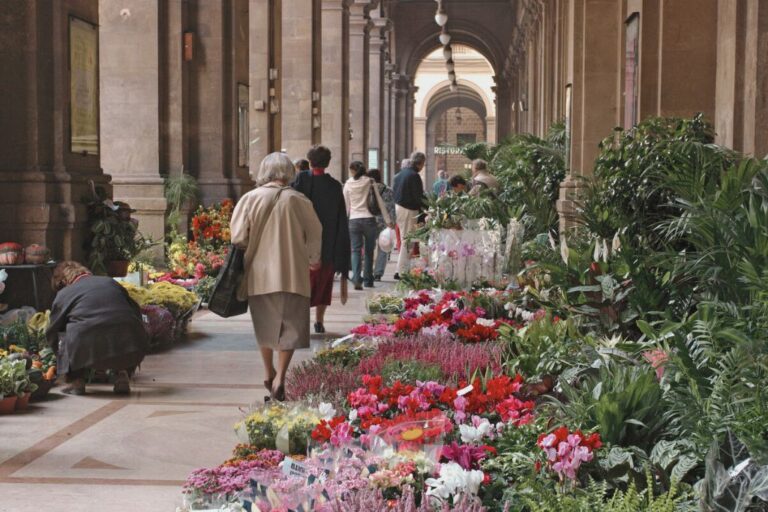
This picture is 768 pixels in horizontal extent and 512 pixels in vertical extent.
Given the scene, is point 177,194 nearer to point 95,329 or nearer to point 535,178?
point 535,178

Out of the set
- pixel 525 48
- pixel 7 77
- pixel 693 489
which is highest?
pixel 525 48

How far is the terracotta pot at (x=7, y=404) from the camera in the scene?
7.77 m

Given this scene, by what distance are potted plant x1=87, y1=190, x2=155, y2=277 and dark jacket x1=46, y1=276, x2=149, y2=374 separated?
117 inches

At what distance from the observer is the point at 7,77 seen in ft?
35.9

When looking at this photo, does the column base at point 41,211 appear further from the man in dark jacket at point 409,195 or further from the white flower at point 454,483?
the man in dark jacket at point 409,195

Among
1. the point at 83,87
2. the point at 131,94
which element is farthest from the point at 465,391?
the point at 131,94

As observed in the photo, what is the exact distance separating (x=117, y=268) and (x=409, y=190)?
696 centimetres

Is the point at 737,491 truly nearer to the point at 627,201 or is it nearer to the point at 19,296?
the point at 627,201

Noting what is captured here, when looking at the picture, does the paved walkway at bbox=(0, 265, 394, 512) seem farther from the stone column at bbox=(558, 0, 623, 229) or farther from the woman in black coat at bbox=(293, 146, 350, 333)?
the stone column at bbox=(558, 0, 623, 229)

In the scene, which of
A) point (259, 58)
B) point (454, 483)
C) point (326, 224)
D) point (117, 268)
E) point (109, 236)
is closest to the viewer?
point (454, 483)

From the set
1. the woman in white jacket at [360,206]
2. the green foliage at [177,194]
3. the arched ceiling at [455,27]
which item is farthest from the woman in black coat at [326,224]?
the arched ceiling at [455,27]

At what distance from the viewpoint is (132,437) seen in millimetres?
7051

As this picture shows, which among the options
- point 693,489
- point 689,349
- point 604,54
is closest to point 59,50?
point 604,54

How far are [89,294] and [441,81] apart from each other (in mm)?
70574
